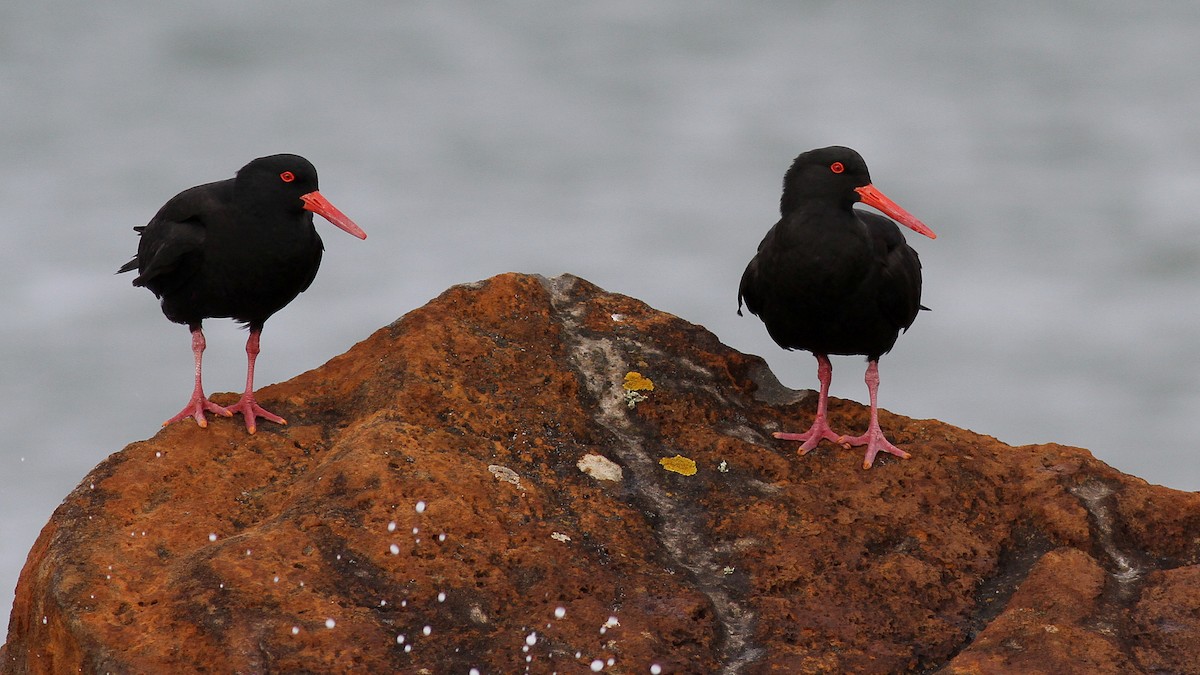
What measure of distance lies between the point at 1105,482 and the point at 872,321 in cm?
156

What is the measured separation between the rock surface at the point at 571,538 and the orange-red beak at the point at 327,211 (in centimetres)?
65

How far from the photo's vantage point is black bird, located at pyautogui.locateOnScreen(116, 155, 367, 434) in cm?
754

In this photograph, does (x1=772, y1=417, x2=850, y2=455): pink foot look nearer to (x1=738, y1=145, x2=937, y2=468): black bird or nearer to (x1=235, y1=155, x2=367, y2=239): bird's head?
(x1=738, y1=145, x2=937, y2=468): black bird

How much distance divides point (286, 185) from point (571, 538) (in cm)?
293

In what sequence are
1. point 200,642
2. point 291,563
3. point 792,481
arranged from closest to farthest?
point 200,642 → point 291,563 → point 792,481

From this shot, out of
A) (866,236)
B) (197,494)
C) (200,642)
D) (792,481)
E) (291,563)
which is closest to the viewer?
(200,642)

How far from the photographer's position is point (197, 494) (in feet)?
21.2

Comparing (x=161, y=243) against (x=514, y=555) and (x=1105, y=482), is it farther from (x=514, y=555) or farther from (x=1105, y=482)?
(x=1105, y=482)

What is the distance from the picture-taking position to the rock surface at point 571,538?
5.47 meters

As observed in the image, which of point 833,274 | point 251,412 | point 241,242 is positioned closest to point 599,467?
point 833,274

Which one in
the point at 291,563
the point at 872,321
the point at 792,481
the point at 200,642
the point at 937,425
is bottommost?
the point at 200,642

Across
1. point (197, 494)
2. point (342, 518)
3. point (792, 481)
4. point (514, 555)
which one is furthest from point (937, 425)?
point (197, 494)

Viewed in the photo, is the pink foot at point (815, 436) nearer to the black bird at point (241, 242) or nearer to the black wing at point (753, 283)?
the black wing at point (753, 283)

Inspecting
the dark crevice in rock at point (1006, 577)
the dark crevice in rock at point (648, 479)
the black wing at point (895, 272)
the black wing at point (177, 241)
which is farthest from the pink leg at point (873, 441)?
the black wing at point (177, 241)
